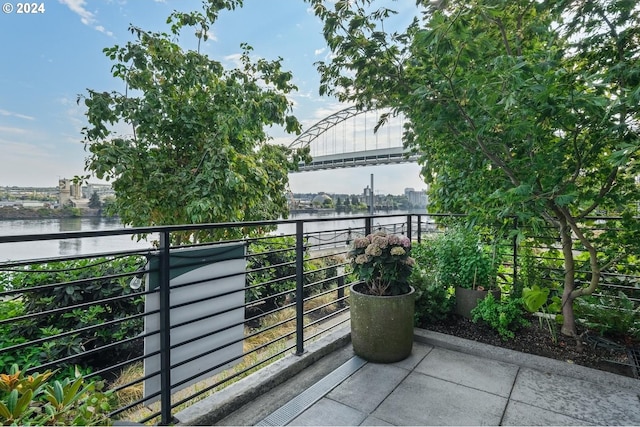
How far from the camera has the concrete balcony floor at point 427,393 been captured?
6.10ft

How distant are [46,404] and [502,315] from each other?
9.83 feet

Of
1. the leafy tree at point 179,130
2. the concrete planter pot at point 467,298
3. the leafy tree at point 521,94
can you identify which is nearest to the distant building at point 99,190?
the leafy tree at point 179,130

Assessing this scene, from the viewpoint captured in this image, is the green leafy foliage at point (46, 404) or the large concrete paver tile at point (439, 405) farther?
the large concrete paver tile at point (439, 405)

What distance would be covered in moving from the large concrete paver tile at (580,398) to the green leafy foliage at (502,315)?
19.7 inches

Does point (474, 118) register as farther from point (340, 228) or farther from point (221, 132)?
point (221, 132)

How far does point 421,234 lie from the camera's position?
4.26 m

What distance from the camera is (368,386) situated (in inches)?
86.5

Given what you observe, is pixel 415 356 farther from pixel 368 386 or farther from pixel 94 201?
pixel 94 201

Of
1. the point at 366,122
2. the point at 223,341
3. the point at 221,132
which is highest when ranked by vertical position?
the point at 366,122

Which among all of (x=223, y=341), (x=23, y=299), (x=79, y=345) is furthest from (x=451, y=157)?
(x=23, y=299)

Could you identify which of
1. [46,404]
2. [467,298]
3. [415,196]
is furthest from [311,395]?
[415,196]

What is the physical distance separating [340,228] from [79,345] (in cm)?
235

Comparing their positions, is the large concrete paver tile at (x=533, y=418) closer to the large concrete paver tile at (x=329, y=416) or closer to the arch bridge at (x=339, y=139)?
the large concrete paver tile at (x=329, y=416)

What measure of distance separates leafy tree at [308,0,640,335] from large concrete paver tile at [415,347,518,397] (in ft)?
2.86
